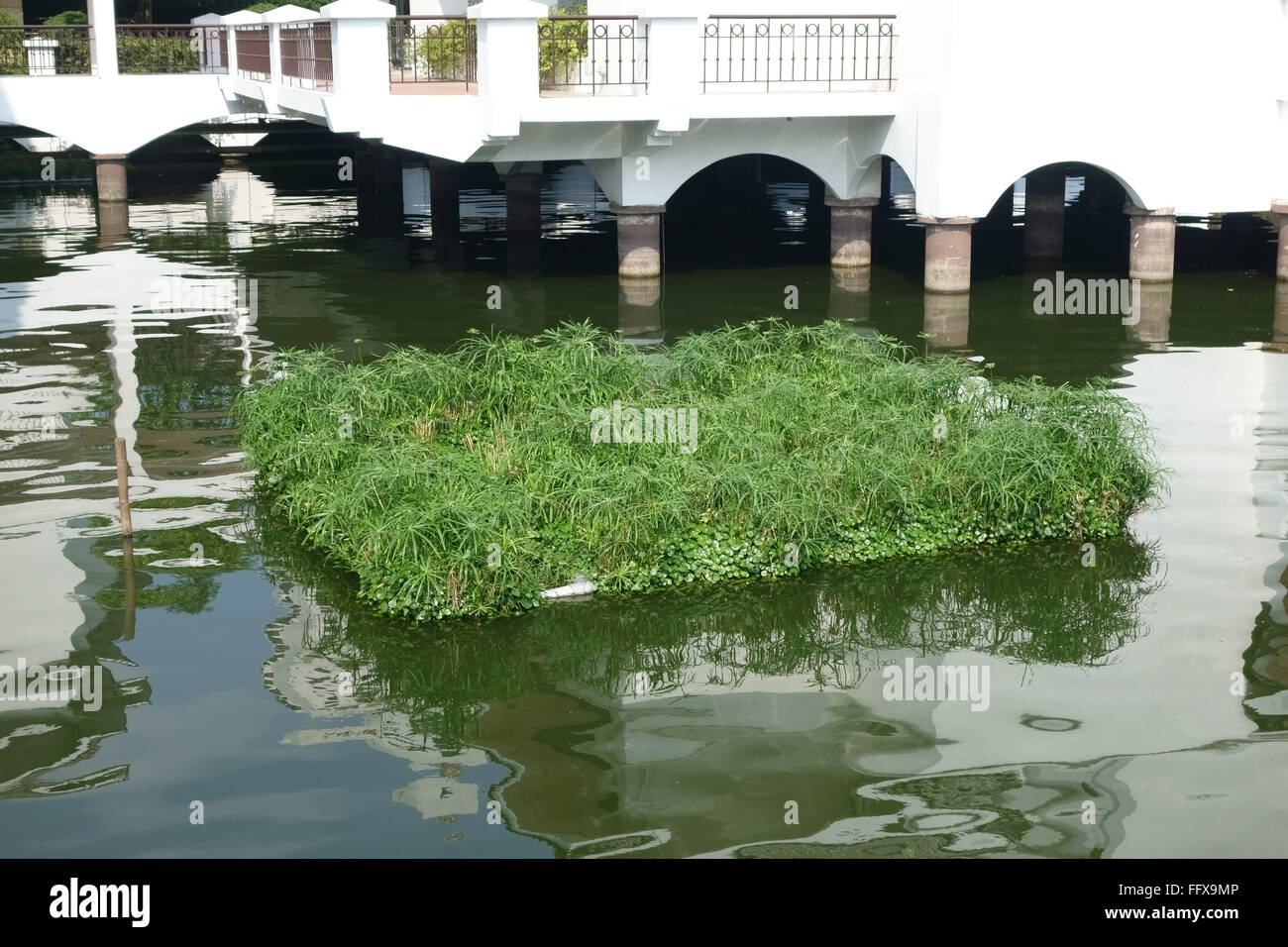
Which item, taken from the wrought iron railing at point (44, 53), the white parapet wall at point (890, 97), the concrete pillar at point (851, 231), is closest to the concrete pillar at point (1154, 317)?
the white parapet wall at point (890, 97)

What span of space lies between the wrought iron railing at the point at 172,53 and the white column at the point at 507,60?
11465 millimetres

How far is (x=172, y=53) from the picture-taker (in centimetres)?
2992

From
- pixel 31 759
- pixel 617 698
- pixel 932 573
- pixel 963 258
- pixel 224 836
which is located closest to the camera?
pixel 224 836

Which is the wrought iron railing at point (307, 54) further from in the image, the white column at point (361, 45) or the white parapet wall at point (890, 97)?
the white column at point (361, 45)

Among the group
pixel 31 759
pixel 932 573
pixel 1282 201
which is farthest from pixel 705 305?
pixel 31 759

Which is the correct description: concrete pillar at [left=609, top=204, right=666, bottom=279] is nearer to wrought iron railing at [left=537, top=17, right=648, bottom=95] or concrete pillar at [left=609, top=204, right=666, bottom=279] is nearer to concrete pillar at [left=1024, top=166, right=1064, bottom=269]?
wrought iron railing at [left=537, top=17, right=648, bottom=95]

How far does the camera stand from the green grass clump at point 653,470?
10781mm

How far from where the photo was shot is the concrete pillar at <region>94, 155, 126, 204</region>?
28.9 metres

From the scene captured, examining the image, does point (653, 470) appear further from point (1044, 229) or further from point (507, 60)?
point (1044, 229)

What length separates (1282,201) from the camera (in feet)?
71.4

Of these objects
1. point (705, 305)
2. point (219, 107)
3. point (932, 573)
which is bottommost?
point (932, 573)
